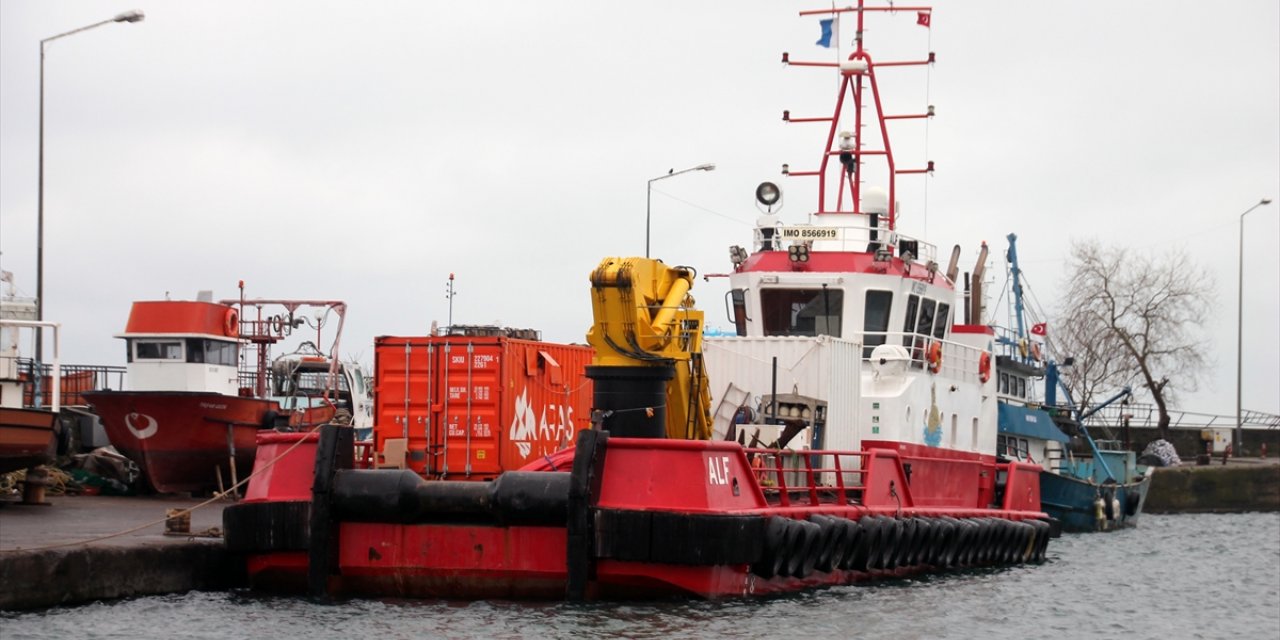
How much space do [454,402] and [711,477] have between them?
375 cm

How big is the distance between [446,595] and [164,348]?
11.9 meters

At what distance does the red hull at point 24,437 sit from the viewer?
66.3 feet

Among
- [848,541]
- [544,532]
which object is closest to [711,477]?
[544,532]

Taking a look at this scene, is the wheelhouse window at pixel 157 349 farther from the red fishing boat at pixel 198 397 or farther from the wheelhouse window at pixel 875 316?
the wheelhouse window at pixel 875 316

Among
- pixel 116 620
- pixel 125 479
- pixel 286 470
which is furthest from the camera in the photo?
pixel 125 479

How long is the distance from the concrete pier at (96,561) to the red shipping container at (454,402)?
229cm

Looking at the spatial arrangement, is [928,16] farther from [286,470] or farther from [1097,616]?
[286,470]

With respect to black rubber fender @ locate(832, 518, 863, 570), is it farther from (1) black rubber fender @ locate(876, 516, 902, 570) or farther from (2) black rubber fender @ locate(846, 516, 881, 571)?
(1) black rubber fender @ locate(876, 516, 902, 570)

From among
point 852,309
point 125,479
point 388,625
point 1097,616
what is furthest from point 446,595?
point 125,479

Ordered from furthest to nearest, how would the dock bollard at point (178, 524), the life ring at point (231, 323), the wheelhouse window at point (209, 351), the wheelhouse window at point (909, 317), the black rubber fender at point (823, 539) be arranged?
the life ring at point (231, 323), the wheelhouse window at point (209, 351), the wheelhouse window at point (909, 317), the dock bollard at point (178, 524), the black rubber fender at point (823, 539)

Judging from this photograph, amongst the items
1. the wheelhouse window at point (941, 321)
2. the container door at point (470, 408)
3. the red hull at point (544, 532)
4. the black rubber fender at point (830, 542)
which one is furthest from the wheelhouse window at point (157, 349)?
the black rubber fender at point (830, 542)

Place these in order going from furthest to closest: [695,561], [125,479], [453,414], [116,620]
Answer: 1. [125,479]
2. [453,414]
3. [695,561]
4. [116,620]

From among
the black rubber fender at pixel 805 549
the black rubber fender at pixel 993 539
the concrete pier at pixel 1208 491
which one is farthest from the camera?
the concrete pier at pixel 1208 491

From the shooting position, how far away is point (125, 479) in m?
25.3
